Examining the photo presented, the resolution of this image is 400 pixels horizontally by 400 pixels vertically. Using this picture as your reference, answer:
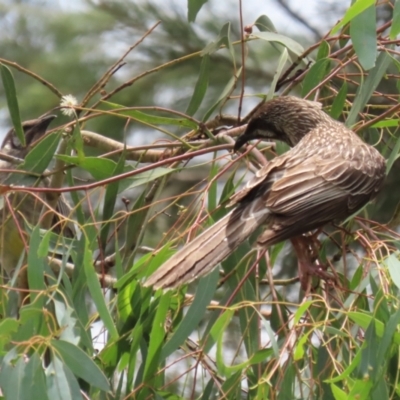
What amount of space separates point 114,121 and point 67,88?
42cm

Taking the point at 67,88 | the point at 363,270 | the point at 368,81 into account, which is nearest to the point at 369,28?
the point at 368,81

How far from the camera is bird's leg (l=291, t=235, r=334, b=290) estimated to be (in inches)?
93.8

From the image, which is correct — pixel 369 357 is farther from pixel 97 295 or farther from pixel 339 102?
pixel 339 102

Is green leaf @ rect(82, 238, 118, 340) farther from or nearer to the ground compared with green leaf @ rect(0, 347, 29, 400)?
farther from the ground

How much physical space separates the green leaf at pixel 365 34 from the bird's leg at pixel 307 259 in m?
0.56

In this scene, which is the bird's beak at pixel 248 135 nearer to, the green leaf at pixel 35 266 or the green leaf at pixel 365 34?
the green leaf at pixel 365 34

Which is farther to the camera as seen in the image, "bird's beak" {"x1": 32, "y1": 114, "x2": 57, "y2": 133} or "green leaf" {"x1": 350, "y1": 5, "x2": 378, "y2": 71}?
"bird's beak" {"x1": 32, "y1": 114, "x2": 57, "y2": 133}

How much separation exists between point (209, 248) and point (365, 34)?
676mm

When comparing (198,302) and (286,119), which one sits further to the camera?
(286,119)

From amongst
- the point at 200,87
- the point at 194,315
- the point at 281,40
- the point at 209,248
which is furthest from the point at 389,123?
the point at 194,315

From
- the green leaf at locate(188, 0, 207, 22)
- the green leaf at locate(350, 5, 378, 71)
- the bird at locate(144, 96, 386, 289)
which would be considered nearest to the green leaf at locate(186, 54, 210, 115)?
the bird at locate(144, 96, 386, 289)

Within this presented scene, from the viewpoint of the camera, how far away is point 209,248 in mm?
2301

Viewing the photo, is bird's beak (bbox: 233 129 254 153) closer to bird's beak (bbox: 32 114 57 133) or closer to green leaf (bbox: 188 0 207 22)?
green leaf (bbox: 188 0 207 22)

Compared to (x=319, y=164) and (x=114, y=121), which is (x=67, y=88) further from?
(x=319, y=164)
